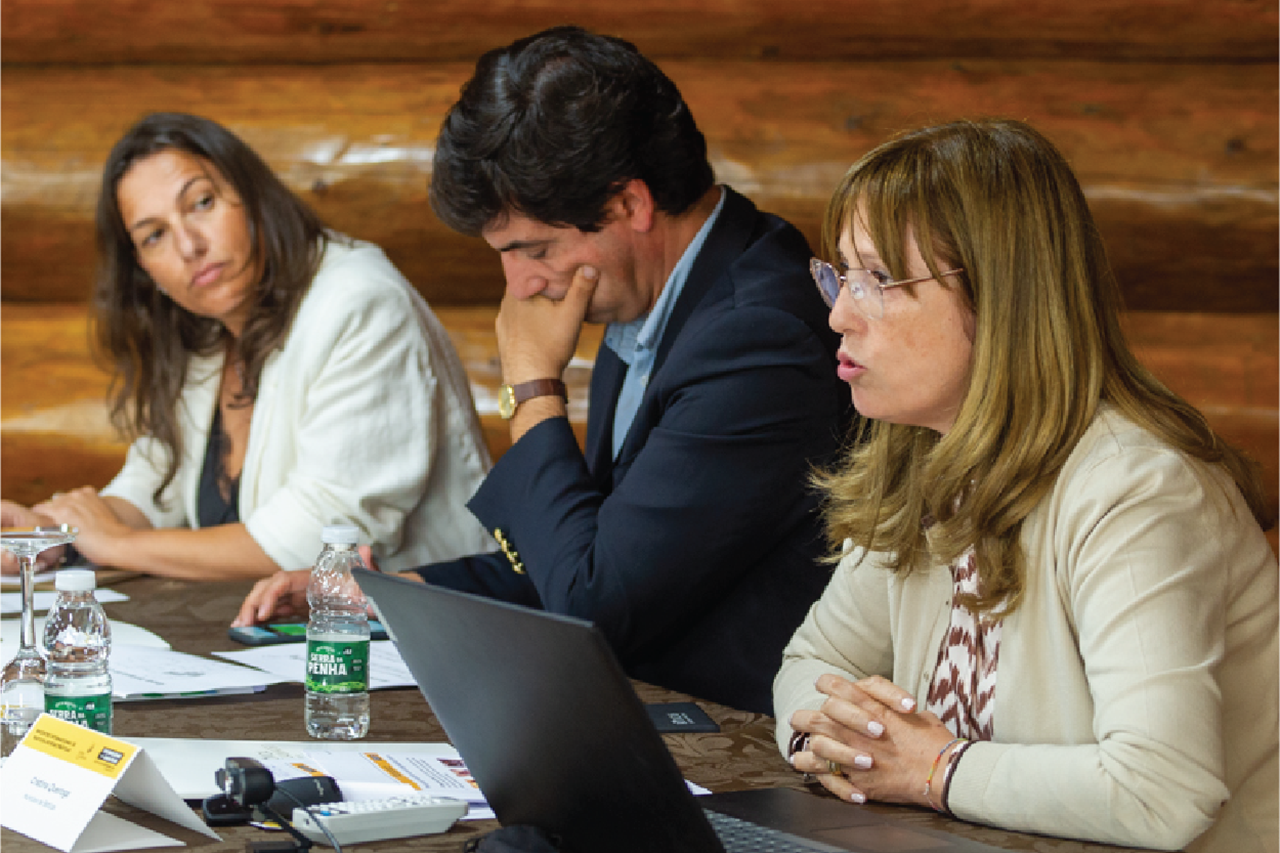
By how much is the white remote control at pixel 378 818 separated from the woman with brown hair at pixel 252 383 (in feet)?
4.59

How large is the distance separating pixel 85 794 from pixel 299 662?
64 centimetres

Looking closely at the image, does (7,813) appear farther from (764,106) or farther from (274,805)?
(764,106)

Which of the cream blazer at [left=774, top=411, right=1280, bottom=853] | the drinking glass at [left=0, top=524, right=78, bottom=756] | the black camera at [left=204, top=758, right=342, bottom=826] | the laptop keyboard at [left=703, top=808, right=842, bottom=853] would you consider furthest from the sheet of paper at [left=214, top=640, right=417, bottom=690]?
the cream blazer at [left=774, top=411, right=1280, bottom=853]

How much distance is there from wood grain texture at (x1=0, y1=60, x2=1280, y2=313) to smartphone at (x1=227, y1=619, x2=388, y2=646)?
1723 mm

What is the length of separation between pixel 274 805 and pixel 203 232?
1.83 metres

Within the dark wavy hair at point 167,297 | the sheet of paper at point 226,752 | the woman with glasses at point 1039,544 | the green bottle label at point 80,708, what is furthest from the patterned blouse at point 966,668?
the dark wavy hair at point 167,297

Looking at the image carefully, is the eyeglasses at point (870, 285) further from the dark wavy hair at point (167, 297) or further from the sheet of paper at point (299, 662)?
the dark wavy hair at point (167, 297)

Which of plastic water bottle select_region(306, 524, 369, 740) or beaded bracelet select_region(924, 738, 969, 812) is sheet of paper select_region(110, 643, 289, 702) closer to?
plastic water bottle select_region(306, 524, 369, 740)

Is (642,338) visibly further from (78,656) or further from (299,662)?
(78,656)

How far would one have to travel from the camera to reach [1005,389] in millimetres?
1342

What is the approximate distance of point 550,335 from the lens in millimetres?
2066

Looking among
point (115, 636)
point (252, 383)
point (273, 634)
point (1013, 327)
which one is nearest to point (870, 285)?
point (1013, 327)

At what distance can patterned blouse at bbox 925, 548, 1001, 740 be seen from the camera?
1399 millimetres

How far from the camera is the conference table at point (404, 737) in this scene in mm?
1157
